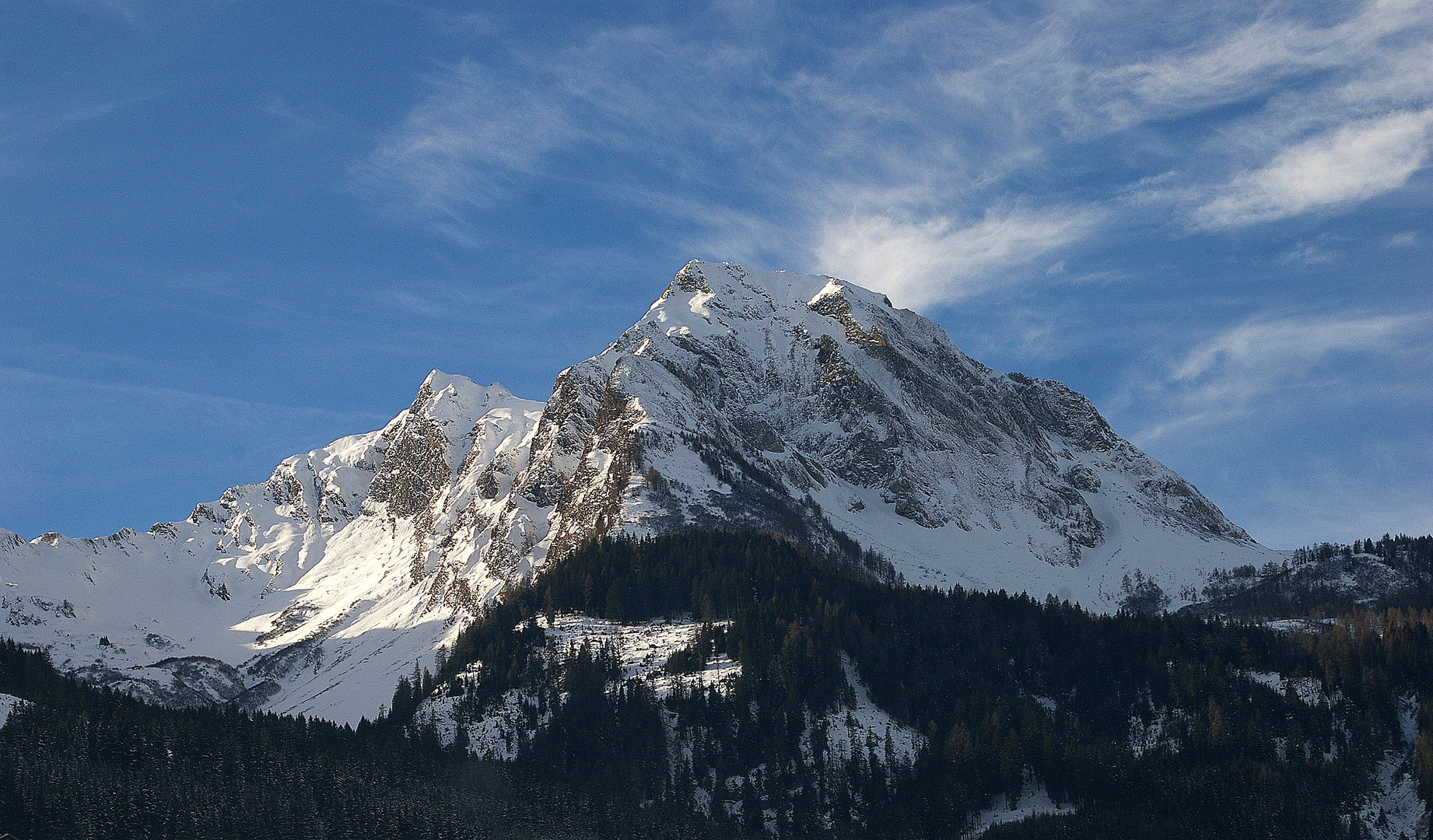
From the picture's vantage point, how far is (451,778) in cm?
17775

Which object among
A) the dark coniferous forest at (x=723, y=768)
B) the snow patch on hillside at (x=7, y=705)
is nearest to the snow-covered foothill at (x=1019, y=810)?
the dark coniferous forest at (x=723, y=768)

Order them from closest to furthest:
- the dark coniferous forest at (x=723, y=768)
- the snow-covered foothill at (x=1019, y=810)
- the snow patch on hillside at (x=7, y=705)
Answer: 1. the dark coniferous forest at (x=723, y=768)
2. the snow patch on hillside at (x=7, y=705)
3. the snow-covered foothill at (x=1019, y=810)

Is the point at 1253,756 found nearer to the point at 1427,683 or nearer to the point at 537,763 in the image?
the point at 1427,683

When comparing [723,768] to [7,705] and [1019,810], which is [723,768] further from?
[7,705]

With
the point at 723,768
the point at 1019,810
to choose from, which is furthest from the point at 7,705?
the point at 1019,810

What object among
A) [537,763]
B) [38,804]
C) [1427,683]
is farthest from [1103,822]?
[38,804]

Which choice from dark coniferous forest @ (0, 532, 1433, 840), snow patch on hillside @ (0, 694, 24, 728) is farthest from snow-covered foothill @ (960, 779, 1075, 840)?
snow patch on hillside @ (0, 694, 24, 728)

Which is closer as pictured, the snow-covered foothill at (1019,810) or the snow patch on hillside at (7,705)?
the snow patch on hillside at (7,705)

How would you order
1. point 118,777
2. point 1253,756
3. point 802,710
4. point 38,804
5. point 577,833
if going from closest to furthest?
1. point 38,804
2. point 118,777
3. point 577,833
4. point 1253,756
5. point 802,710

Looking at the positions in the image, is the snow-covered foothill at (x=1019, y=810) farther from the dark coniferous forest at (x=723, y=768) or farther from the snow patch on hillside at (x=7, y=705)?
the snow patch on hillside at (x=7, y=705)

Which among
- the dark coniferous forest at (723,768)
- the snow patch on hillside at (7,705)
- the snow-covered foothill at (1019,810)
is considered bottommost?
the snow-covered foothill at (1019,810)

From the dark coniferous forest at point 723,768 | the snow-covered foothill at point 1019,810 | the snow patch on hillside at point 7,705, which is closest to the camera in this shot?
the dark coniferous forest at point 723,768

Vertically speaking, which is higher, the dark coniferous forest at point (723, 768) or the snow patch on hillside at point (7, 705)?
the snow patch on hillside at point (7, 705)

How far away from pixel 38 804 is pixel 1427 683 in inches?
6688
